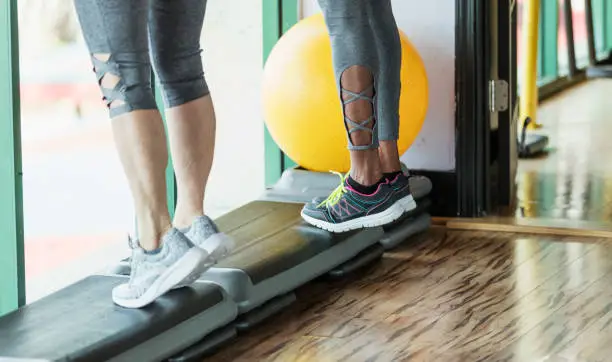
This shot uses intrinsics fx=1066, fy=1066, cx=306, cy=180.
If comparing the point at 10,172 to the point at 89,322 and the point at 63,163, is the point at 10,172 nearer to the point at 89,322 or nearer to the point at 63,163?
the point at 89,322

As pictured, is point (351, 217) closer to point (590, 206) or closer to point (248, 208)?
point (248, 208)

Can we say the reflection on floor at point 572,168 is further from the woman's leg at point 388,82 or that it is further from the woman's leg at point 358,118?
the woman's leg at point 358,118

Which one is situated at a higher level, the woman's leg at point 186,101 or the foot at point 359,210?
the woman's leg at point 186,101

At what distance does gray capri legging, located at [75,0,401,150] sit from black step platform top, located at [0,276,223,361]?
0.40 metres

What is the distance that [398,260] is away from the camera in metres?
3.12

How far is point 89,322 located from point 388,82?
47.7 inches

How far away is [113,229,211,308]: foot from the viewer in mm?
2127

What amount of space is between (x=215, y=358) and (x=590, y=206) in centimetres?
190

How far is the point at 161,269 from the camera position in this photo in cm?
215

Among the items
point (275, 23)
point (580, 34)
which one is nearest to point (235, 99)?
point (275, 23)

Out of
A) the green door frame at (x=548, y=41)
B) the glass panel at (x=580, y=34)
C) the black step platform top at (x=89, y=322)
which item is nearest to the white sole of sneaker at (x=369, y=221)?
the black step platform top at (x=89, y=322)

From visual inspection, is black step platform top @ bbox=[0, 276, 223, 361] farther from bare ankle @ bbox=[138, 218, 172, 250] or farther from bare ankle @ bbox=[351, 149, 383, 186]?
bare ankle @ bbox=[351, 149, 383, 186]

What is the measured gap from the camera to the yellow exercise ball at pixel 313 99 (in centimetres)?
313

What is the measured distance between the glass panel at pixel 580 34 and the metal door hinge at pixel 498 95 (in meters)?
4.30
